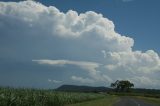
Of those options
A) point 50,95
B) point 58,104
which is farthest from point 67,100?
point 50,95

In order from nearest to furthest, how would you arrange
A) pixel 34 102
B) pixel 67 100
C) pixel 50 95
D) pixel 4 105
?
pixel 4 105
pixel 34 102
pixel 50 95
pixel 67 100

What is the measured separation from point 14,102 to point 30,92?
5.30 metres

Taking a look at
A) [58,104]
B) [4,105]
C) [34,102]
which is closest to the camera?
[4,105]

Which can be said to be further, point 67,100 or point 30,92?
point 67,100

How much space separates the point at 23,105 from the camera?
34.5m

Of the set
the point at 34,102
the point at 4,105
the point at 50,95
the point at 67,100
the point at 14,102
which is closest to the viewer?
the point at 4,105

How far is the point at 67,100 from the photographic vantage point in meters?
53.5

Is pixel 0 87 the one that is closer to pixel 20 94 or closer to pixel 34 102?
pixel 20 94

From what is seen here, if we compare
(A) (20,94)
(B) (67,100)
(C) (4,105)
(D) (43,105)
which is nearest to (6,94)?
(C) (4,105)

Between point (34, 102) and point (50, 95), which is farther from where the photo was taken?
point (50, 95)

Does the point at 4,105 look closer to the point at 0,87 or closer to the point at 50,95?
the point at 0,87

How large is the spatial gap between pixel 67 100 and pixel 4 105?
2361 cm

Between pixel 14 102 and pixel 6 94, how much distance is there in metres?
1.54

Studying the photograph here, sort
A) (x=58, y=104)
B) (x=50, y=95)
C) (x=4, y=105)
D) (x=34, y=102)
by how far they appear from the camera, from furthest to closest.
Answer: (x=58, y=104) → (x=50, y=95) → (x=34, y=102) → (x=4, y=105)
